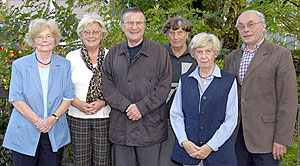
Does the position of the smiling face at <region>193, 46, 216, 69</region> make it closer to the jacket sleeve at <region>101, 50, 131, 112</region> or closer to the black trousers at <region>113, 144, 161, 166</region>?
the jacket sleeve at <region>101, 50, 131, 112</region>

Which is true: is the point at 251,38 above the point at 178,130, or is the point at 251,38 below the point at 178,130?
above

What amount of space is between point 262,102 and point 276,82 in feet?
0.74

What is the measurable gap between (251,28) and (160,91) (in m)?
1.08

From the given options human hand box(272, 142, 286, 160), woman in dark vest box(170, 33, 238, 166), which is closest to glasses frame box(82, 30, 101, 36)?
woman in dark vest box(170, 33, 238, 166)

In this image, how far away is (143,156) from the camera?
3135mm

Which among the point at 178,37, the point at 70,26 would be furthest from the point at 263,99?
the point at 70,26

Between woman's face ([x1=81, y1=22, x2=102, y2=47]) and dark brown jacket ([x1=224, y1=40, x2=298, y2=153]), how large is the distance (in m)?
1.61

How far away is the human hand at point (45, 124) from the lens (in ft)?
9.76

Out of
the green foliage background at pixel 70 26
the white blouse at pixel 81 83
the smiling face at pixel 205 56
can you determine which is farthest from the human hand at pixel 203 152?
the green foliage background at pixel 70 26

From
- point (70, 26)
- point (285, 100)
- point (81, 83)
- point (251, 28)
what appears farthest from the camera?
point (70, 26)

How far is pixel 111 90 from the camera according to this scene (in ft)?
10.2

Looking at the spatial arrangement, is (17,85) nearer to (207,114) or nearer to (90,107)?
(90,107)

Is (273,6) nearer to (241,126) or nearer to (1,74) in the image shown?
(241,126)

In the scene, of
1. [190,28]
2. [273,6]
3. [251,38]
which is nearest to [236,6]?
[273,6]
